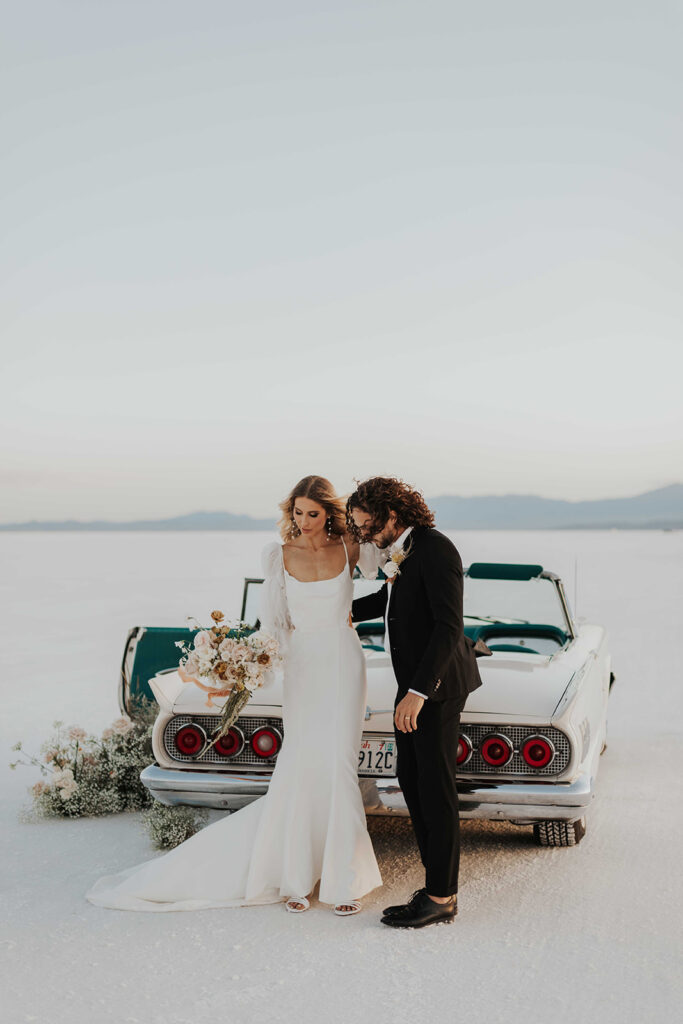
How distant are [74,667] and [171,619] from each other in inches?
239

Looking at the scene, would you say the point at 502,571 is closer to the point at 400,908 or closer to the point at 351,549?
the point at 351,549

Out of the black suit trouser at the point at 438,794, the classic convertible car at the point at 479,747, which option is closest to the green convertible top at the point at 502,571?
the classic convertible car at the point at 479,747

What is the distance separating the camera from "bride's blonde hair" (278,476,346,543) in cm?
474

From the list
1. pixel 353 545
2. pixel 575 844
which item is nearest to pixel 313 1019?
pixel 353 545

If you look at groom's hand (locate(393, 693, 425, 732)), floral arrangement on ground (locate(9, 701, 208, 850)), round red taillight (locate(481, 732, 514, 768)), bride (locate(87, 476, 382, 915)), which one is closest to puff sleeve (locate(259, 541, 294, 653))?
bride (locate(87, 476, 382, 915))

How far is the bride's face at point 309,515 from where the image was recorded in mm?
4727

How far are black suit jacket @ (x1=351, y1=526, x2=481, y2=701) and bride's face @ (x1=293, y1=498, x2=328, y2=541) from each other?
1.61 feet

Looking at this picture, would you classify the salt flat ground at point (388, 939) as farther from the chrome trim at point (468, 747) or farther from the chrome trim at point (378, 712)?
the chrome trim at point (378, 712)

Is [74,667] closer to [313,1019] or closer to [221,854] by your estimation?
[221,854]

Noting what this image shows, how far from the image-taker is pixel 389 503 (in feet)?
14.6

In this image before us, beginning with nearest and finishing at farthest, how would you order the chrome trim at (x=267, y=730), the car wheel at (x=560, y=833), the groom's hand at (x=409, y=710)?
the groom's hand at (x=409, y=710) → the chrome trim at (x=267, y=730) → the car wheel at (x=560, y=833)

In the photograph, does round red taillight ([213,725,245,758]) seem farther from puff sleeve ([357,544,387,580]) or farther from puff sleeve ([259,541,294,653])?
puff sleeve ([357,544,387,580])

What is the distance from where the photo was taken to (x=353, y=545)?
480 cm

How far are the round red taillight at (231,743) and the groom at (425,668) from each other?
0.92 m
